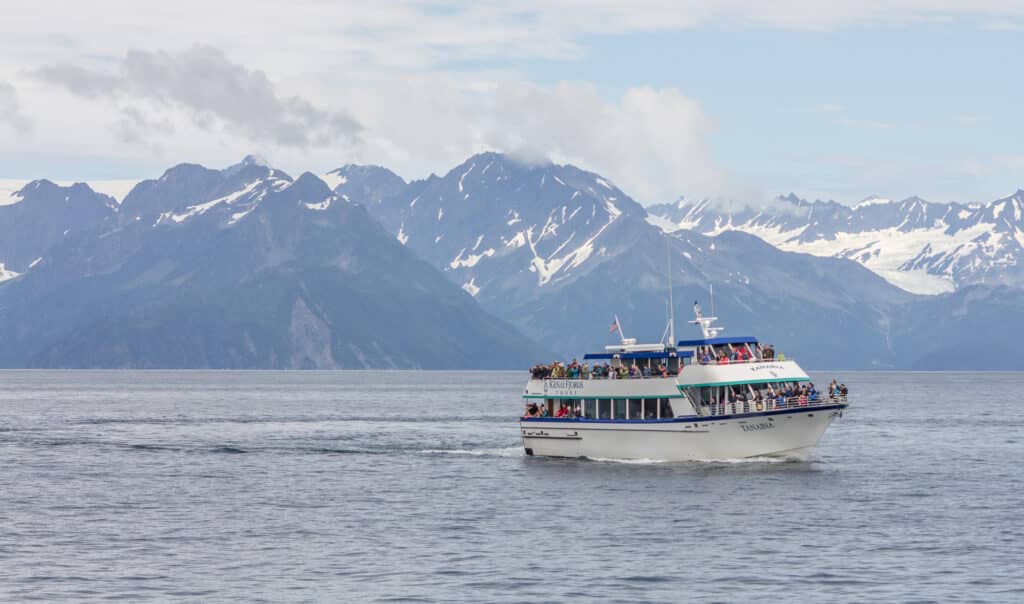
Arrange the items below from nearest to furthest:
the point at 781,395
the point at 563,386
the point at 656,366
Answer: the point at 781,395 < the point at 656,366 < the point at 563,386

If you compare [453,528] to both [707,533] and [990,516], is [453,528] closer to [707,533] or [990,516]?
[707,533]

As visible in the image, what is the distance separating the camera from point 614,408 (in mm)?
94938

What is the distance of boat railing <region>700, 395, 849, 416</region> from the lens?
90.1m

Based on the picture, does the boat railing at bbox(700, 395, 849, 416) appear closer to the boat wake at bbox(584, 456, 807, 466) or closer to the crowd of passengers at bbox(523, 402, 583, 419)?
the boat wake at bbox(584, 456, 807, 466)

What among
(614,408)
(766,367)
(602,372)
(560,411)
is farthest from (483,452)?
(766,367)

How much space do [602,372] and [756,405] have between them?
11.0 m

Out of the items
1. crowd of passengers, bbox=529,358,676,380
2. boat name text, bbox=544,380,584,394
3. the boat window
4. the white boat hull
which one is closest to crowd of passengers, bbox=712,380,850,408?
the white boat hull

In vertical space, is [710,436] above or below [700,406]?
below

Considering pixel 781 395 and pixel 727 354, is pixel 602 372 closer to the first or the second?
pixel 727 354

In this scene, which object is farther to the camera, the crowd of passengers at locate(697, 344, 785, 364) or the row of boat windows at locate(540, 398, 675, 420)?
the row of boat windows at locate(540, 398, 675, 420)

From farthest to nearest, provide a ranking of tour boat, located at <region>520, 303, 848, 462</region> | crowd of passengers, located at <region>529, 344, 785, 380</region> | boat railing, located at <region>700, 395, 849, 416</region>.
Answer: crowd of passengers, located at <region>529, 344, 785, 380</region> < tour boat, located at <region>520, 303, 848, 462</region> < boat railing, located at <region>700, 395, 849, 416</region>

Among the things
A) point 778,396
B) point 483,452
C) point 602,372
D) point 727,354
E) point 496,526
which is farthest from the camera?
point 483,452

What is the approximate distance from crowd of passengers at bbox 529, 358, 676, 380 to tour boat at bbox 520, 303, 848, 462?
0.14 meters

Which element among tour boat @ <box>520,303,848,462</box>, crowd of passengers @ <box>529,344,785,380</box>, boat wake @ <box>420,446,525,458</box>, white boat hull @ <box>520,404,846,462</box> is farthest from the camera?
boat wake @ <box>420,446,525,458</box>
